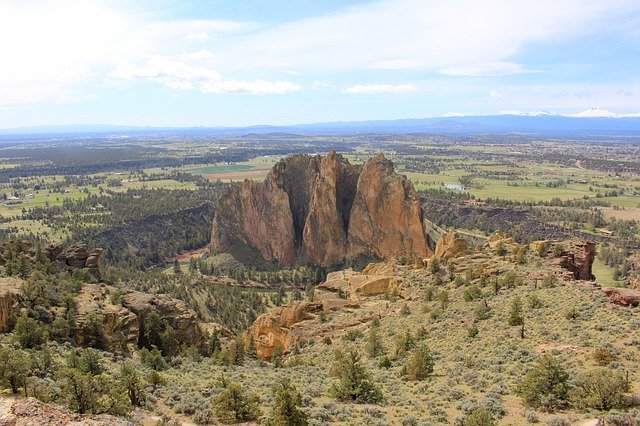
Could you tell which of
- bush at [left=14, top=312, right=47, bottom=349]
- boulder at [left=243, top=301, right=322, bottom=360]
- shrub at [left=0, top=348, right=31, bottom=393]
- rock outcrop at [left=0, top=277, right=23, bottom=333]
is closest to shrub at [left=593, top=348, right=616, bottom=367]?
shrub at [left=0, top=348, right=31, bottom=393]

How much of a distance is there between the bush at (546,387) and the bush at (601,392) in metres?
0.60

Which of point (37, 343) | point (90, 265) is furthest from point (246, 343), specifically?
point (37, 343)

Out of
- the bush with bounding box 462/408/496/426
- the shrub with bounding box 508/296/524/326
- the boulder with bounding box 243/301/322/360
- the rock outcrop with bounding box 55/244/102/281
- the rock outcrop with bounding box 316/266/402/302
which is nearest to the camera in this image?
the bush with bounding box 462/408/496/426

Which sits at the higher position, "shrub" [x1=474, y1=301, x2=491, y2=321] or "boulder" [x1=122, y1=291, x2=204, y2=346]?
"shrub" [x1=474, y1=301, x2=491, y2=321]

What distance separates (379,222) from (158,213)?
3560 inches

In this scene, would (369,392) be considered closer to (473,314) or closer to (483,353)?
(483,353)

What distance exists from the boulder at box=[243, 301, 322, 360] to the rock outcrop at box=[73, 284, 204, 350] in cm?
720

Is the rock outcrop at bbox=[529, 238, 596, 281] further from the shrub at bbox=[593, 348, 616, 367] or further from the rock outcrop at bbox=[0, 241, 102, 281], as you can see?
the rock outcrop at bbox=[0, 241, 102, 281]

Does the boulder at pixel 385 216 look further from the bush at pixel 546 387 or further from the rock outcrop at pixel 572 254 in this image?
the bush at pixel 546 387

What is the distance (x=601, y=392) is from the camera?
23.2 meters

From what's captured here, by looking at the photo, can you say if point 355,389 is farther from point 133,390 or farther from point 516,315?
point 516,315

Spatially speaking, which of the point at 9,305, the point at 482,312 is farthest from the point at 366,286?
the point at 9,305

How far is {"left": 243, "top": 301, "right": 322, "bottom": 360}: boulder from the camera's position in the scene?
180ft

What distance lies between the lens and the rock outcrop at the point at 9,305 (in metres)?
38.1
